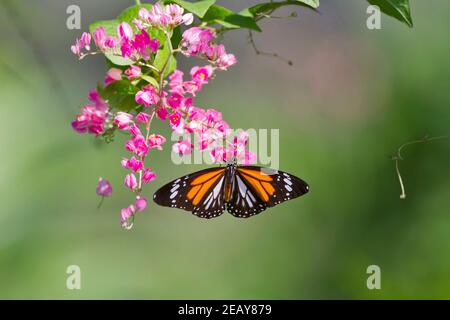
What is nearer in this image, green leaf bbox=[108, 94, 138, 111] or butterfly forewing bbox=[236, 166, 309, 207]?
green leaf bbox=[108, 94, 138, 111]

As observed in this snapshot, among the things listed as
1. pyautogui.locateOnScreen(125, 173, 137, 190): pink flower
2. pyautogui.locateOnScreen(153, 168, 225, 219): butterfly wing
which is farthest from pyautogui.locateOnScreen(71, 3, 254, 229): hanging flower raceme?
pyautogui.locateOnScreen(153, 168, 225, 219): butterfly wing

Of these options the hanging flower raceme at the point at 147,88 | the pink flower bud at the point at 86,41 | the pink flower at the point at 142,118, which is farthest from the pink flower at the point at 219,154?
the pink flower bud at the point at 86,41

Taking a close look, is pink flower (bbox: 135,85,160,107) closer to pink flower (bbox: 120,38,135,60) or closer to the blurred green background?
pink flower (bbox: 120,38,135,60)

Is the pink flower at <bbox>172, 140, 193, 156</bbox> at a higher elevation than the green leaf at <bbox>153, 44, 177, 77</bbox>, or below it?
below

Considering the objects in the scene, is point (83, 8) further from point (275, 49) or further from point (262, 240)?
point (262, 240)

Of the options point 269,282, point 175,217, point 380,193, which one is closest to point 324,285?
point 269,282

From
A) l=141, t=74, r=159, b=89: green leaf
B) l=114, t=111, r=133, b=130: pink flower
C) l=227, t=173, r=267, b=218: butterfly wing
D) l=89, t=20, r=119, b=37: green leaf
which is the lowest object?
l=227, t=173, r=267, b=218: butterfly wing
